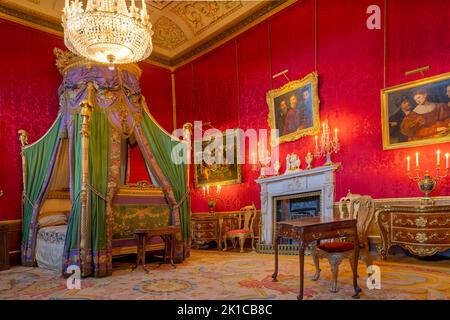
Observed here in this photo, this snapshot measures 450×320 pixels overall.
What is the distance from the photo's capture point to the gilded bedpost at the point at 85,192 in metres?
4.66

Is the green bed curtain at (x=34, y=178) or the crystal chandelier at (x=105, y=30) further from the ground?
the crystal chandelier at (x=105, y=30)

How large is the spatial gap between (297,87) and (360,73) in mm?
1308

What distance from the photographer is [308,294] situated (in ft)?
11.3

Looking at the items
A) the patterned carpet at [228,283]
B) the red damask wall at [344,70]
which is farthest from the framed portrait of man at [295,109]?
the patterned carpet at [228,283]

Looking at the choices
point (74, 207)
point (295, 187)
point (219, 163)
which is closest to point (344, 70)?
point (295, 187)

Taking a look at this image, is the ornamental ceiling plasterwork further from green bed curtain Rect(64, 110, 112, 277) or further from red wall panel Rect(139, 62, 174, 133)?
green bed curtain Rect(64, 110, 112, 277)

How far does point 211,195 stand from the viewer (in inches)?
346

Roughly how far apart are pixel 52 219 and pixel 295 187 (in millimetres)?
4708

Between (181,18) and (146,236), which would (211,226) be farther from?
(181,18)

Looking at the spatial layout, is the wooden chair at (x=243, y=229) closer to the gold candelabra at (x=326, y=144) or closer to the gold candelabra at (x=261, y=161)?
the gold candelabra at (x=261, y=161)

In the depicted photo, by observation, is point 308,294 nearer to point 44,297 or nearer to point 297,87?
point 44,297

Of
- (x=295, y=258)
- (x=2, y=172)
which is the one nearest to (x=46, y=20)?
(x=2, y=172)

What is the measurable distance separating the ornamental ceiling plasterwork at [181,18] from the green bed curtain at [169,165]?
3927mm

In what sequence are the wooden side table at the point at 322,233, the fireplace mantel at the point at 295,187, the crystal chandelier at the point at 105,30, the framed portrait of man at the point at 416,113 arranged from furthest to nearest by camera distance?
the fireplace mantel at the point at 295,187 → the framed portrait of man at the point at 416,113 → the crystal chandelier at the point at 105,30 → the wooden side table at the point at 322,233
